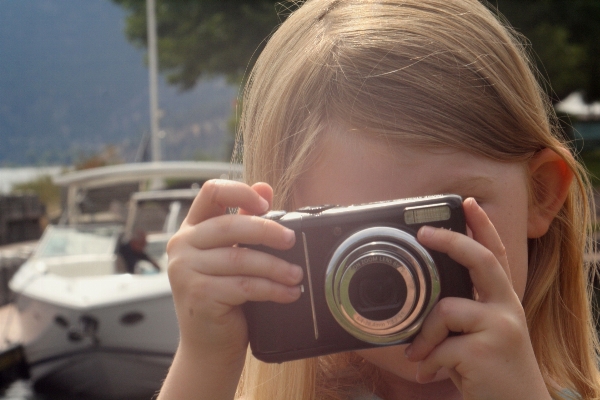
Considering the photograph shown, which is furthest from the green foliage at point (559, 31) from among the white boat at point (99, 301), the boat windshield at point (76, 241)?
the boat windshield at point (76, 241)

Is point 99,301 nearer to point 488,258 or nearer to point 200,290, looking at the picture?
point 200,290

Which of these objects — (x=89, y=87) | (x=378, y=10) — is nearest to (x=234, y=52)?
(x=89, y=87)

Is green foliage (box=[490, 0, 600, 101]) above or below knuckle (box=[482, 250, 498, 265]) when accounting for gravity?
above

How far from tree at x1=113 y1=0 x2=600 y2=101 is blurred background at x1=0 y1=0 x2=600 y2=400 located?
23mm

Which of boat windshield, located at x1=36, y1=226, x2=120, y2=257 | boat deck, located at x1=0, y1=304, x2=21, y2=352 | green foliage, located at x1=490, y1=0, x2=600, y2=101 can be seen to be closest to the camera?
boat windshield, located at x1=36, y1=226, x2=120, y2=257

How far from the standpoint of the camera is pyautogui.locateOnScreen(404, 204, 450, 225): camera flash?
3.05ft

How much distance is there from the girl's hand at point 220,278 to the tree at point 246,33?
10446 millimetres

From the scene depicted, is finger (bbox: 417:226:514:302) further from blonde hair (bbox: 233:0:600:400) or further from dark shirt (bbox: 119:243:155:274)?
dark shirt (bbox: 119:243:155:274)

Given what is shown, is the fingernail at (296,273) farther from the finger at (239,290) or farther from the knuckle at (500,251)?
the knuckle at (500,251)

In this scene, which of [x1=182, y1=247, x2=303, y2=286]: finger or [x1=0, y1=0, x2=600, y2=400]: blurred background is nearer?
[x1=182, y1=247, x2=303, y2=286]: finger

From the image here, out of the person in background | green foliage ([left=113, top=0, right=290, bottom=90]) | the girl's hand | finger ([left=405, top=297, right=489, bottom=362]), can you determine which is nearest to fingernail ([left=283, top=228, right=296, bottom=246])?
the girl's hand

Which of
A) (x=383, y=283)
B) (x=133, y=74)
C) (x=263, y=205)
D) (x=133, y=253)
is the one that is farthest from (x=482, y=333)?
(x=133, y=74)

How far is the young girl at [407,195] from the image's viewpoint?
3.10ft

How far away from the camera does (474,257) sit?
3.04ft
